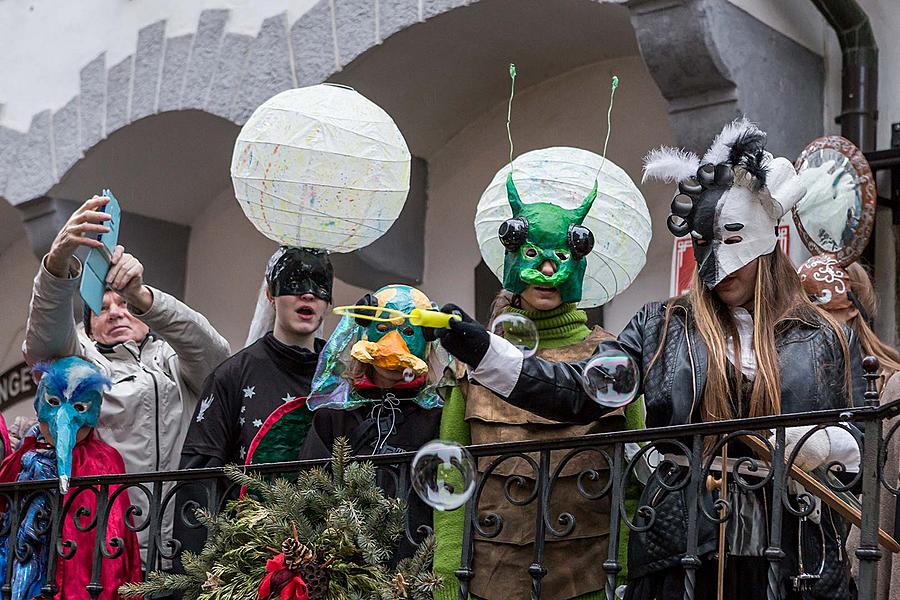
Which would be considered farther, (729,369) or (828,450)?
(729,369)

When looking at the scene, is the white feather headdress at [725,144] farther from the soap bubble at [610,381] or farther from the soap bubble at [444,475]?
the soap bubble at [444,475]

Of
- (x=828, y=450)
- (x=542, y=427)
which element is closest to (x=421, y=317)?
(x=542, y=427)

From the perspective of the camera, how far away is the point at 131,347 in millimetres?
5578

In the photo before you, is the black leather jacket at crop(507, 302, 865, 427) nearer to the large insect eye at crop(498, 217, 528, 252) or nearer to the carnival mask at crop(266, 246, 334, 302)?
the large insect eye at crop(498, 217, 528, 252)

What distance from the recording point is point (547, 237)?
421cm

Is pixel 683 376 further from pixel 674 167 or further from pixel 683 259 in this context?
pixel 683 259

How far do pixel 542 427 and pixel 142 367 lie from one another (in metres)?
1.80

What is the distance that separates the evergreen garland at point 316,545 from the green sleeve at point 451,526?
0.04 m

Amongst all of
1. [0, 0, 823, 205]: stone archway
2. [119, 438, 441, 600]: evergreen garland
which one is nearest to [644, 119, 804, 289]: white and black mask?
[119, 438, 441, 600]: evergreen garland

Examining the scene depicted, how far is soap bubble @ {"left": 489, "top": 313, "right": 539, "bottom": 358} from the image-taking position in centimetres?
398

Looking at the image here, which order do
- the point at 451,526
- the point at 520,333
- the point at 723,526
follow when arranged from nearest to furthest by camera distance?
the point at 723,526
the point at 520,333
the point at 451,526

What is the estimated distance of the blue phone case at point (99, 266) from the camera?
5.04 metres

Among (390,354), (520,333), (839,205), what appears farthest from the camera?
(839,205)

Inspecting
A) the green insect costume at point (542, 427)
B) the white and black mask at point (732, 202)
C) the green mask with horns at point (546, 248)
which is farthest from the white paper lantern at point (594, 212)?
the white and black mask at point (732, 202)
